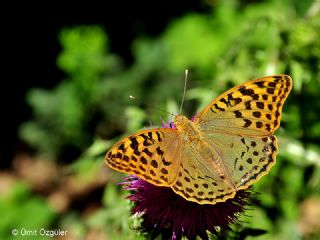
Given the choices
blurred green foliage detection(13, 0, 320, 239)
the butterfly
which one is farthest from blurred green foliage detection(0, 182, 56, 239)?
the butterfly

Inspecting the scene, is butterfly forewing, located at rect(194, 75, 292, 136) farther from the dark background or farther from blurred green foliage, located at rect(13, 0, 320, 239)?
the dark background

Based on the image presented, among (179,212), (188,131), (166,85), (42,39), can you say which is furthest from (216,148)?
(42,39)

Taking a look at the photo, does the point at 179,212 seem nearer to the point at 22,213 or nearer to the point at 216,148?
the point at 216,148

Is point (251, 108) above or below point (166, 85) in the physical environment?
above

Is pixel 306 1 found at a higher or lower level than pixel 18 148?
higher

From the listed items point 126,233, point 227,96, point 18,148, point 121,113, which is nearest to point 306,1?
point 121,113

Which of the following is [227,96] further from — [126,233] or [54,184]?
[54,184]
